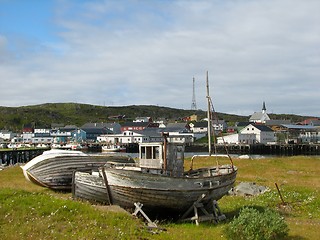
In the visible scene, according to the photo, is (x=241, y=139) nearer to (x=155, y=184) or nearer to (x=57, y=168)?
(x=57, y=168)

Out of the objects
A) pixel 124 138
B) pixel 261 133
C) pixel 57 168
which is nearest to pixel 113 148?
pixel 124 138

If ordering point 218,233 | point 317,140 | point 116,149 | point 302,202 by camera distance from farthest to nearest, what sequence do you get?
point 317,140
point 116,149
point 302,202
point 218,233

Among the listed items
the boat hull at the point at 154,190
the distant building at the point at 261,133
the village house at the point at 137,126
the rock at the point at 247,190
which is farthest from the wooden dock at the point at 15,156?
the boat hull at the point at 154,190

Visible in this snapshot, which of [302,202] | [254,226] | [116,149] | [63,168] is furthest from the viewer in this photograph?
[116,149]

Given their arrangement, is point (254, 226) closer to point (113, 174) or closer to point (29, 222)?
point (113, 174)

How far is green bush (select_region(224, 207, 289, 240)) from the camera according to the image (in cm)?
1465

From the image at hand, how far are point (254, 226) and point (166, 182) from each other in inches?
212

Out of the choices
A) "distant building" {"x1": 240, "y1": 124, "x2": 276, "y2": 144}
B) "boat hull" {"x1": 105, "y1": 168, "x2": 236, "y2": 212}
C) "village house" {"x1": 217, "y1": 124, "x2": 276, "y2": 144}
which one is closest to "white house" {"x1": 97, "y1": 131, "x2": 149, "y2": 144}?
"village house" {"x1": 217, "y1": 124, "x2": 276, "y2": 144}

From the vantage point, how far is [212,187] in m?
20.6

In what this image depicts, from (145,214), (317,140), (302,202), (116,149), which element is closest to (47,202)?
(145,214)

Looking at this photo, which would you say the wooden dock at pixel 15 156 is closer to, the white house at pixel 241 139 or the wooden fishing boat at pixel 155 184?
the white house at pixel 241 139

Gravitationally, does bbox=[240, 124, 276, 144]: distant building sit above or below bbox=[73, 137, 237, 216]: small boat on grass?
above

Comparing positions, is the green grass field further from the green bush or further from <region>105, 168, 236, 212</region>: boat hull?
the green bush

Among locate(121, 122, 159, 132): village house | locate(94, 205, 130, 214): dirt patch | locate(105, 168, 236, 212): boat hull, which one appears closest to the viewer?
locate(94, 205, 130, 214): dirt patch
